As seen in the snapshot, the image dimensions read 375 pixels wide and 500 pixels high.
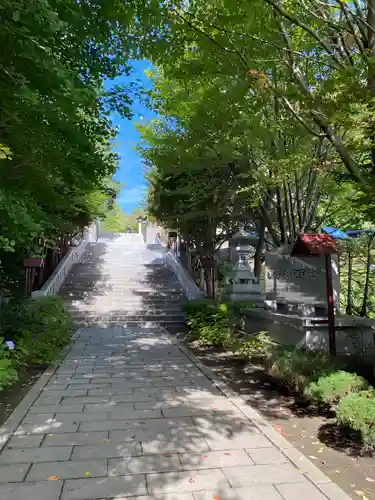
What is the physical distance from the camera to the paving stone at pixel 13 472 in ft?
10.9

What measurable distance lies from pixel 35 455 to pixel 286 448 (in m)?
2.36

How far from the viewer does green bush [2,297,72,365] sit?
7.90 metres

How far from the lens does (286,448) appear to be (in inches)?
156

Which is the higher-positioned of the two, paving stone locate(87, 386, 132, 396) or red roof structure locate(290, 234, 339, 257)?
red roof structure locate(290, 234, 339, 257)

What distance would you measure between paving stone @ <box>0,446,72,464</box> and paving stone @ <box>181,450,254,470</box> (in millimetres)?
1103

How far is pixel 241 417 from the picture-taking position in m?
4.85

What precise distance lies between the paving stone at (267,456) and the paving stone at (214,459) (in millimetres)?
63

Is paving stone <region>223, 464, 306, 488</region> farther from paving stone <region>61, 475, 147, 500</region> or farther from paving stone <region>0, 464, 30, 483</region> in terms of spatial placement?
paving stone <region>0, 464, 30, 483</region>

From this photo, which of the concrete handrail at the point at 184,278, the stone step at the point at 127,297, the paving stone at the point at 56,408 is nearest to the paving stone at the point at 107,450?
the paving stone at the point at 56,408

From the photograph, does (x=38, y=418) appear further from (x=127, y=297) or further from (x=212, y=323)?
(x=127, y=297)

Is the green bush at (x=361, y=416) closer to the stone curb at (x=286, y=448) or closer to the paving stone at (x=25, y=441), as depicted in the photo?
the stone curb at (x=286, y=448)

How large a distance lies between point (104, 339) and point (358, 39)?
862 centimetres

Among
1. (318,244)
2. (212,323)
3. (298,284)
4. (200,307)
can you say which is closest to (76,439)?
(318,244)

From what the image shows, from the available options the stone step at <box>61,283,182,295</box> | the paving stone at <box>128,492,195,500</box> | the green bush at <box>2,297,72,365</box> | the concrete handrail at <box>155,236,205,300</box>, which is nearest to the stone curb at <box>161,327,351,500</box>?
the paving stone at <box>128,492,195,500</box>
